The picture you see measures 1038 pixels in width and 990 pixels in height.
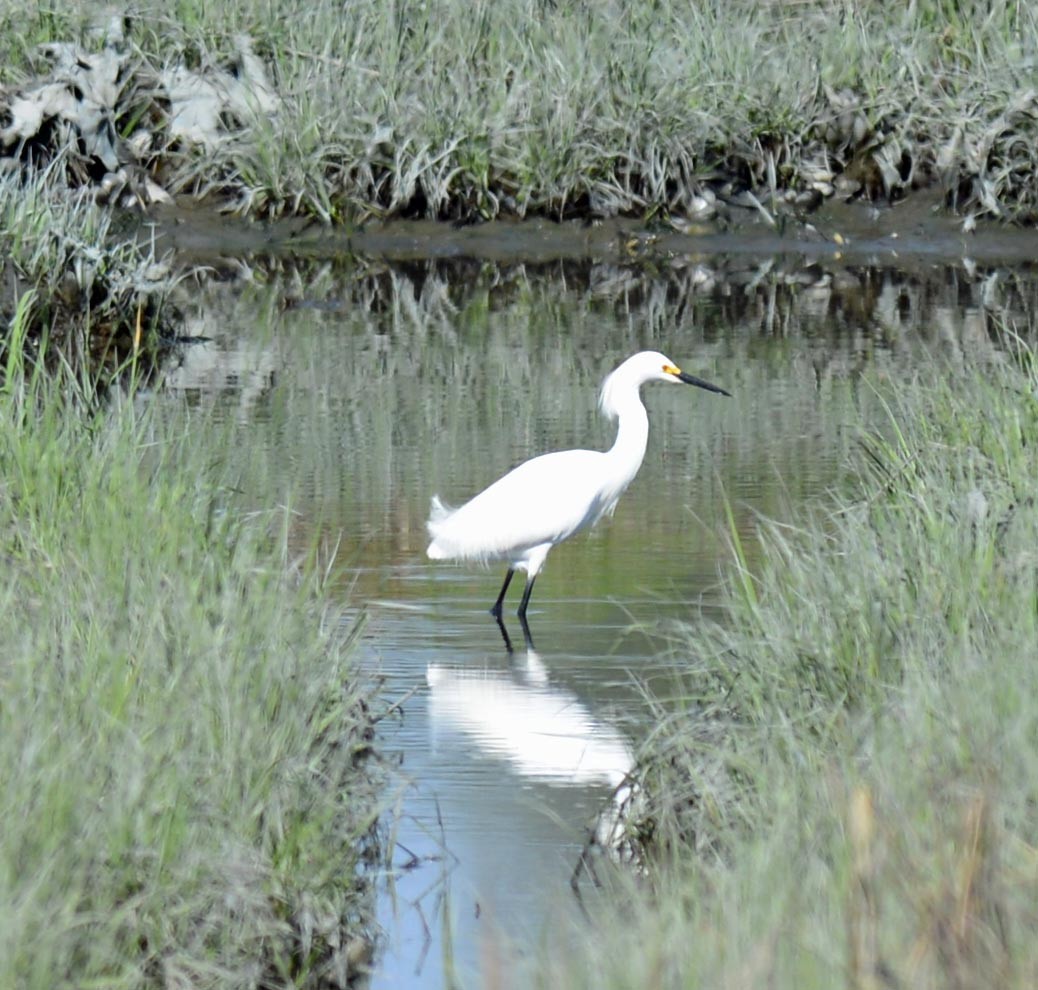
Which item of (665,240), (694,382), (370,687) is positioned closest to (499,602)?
(694,382)

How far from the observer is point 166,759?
144 inches

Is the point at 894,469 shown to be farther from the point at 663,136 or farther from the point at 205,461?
the point at 663,136

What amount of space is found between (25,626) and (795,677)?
1.48m

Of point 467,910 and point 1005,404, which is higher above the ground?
point 1005,404

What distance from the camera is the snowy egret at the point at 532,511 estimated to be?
653cm

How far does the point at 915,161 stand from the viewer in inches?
573

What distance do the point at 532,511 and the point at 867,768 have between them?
299 cm

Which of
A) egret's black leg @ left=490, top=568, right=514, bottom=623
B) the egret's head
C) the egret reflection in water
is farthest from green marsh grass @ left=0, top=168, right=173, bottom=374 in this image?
the egret reflection in water

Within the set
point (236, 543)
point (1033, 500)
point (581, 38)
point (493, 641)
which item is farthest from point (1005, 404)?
point (581, 38)

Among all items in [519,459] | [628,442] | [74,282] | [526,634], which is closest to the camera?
[526,634]

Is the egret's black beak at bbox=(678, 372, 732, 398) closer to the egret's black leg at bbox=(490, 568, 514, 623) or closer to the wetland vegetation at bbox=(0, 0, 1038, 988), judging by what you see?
the wetland vegetation at bbox=(0, 0, 1038, 988)

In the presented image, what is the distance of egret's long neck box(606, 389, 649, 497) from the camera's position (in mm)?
6848

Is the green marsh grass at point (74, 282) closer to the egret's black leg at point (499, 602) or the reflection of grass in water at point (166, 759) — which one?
the egret's black leg at point (499, 602)

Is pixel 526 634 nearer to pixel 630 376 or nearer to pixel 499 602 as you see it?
pixel 499 602
